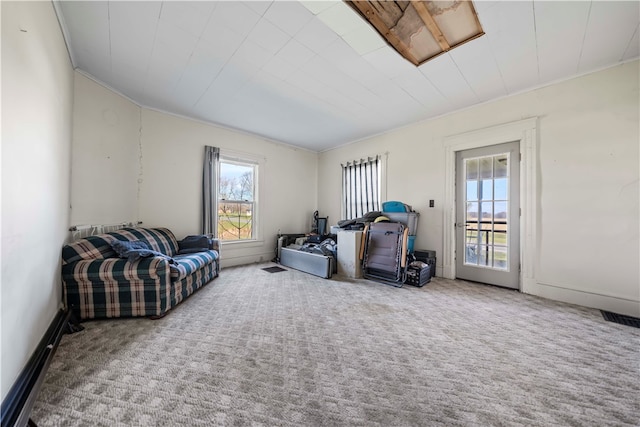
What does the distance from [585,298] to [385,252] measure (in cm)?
223

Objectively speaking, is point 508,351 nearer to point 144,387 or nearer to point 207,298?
point 144,387

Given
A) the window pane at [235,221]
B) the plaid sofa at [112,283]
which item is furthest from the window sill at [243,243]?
the plaid sofa at [112,283]

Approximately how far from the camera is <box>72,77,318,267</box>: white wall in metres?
2.78

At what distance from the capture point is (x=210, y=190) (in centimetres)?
411

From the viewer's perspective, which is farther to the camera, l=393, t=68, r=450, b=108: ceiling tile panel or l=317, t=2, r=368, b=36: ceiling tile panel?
l=393, t=68, r=450, b=108: ceiling tile panel

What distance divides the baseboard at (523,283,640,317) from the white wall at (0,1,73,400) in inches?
182

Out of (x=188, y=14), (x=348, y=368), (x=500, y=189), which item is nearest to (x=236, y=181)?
(x=188, y=14)

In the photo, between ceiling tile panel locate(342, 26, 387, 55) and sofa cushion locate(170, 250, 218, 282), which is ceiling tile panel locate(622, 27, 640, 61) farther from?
sofa cushion locate(170, 250, 218, 282)

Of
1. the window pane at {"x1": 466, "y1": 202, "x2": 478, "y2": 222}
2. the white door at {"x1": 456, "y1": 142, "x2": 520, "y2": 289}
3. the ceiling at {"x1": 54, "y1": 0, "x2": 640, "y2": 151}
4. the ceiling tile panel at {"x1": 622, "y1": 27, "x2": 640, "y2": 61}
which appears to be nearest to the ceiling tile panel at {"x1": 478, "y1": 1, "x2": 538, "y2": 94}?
the ceiling at {"x1": 54, "y1": 0, "x2": 640, "y2": 151}

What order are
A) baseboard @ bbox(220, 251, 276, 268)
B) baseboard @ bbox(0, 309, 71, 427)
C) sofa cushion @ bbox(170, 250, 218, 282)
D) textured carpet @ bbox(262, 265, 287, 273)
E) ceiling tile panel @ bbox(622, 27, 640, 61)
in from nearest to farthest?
baseboard @ bbox(0, 309, 71, 427), ceiling tile panel @ bbox(622, 27, 640, 61), sofa cushion @ bbox(170, 250, 218, 282), textured carpet @ bbox(262, 265, 287, 273), baseboard @ bbox(220, 251, 276, 268)

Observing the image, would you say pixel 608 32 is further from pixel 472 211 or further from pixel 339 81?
pixel 339 81

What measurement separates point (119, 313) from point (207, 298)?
2.61ft

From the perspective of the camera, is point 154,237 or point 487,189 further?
point 487,189

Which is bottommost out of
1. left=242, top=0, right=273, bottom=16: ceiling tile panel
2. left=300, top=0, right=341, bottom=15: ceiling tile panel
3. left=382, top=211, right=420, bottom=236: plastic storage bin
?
left=382, top=211, right=420, bottom=236: plastic storage bin
